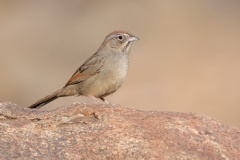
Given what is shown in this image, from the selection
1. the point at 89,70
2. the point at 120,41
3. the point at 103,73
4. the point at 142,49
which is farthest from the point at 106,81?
the point at 142,49

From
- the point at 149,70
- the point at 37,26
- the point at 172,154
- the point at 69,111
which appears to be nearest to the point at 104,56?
the point at 69,111

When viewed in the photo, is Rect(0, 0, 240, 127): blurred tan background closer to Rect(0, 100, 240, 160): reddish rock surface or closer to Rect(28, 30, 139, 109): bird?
Rect(28, 30, 139, 109): bird

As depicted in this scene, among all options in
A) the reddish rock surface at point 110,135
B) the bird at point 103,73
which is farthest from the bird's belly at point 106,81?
the reddish rock surface at point 110,135

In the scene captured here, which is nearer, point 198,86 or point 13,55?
point 198,86

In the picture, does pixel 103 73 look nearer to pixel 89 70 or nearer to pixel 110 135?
pixel 89 70

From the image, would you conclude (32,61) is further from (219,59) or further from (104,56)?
(104,56)

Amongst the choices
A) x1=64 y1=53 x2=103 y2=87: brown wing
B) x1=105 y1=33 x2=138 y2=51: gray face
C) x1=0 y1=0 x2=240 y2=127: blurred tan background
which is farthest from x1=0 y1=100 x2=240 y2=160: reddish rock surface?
x1=0 y1=0 x2=240 y2=127: blurred tan background
